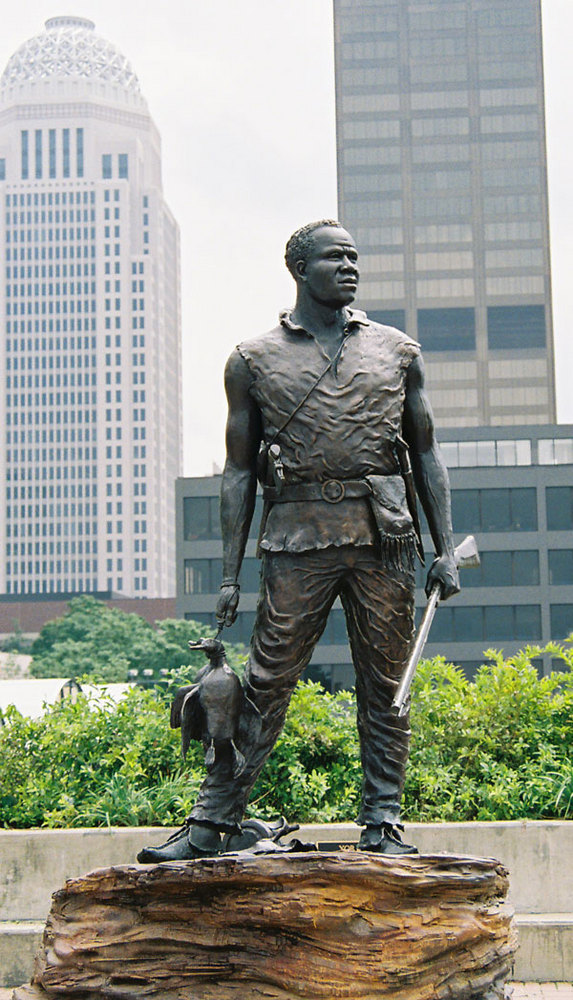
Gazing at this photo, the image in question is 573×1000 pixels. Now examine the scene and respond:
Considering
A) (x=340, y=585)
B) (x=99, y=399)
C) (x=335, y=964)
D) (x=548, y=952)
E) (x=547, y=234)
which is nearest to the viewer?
(x=335, y=964)

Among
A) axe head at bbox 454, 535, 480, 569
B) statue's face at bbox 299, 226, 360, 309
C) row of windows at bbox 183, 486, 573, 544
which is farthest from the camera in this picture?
row of windows at bbox 183, 486, 573, 544

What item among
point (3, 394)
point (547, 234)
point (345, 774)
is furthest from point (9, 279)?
point (345, 774)

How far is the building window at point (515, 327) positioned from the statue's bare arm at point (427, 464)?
278 ft

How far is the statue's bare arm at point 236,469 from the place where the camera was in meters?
A: 6.02

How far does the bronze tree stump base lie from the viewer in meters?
5.18

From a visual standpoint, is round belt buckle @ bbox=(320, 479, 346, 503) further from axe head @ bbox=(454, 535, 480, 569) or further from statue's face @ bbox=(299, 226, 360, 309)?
statue's face @ bbox=(299, 226, 360, 309)

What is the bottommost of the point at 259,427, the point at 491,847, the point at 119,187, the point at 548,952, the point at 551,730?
the point at 548,952

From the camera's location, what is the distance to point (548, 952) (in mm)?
6953

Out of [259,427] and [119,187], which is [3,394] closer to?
[119,187]

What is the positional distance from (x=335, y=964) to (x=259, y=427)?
2.45 metres

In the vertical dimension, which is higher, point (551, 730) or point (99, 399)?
point (99, 399)

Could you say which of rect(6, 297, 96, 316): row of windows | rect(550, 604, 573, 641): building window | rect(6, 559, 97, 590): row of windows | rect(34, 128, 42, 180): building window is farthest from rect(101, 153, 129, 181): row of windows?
rect(550, 604, 573, 641): building window

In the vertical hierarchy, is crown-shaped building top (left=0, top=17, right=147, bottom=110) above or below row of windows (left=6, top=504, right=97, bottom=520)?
above

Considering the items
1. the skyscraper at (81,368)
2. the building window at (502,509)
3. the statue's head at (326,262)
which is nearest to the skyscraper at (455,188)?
the building window at (502,509)
